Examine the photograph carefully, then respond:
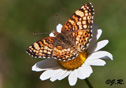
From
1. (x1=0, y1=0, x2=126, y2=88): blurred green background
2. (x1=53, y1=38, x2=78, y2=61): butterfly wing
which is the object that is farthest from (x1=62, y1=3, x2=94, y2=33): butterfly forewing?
(x1=0, y1=0, x2=126, y2=88): blurred green background

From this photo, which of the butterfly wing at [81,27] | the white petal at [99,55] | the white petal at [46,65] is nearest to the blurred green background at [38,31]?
the white petal at [46,65]

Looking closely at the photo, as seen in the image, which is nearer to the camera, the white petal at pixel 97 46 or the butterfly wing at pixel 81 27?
the butterfly wing at pixel 81 27

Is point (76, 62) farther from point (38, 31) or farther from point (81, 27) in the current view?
point (38, 31)

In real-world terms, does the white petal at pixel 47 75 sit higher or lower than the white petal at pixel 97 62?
higher

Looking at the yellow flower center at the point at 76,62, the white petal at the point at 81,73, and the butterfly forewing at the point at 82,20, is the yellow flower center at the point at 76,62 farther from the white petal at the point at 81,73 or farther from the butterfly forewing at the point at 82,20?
the butterfly forewing at the point at 82,20

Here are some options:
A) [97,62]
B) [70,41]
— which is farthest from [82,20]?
[97,62]

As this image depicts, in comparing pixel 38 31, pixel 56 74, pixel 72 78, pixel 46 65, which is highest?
pixel 38 31
